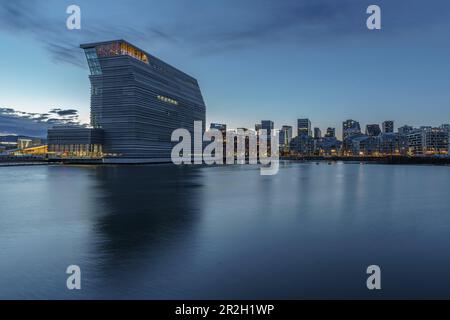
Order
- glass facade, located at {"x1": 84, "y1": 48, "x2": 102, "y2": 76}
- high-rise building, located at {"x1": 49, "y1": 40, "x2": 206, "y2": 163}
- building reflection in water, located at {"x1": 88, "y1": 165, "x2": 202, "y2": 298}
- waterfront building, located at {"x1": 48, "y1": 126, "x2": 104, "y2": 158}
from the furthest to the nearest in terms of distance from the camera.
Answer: glass facade, located at {"x1": 84, "y1": 48, "x2": 102, "y2": 76}, high-rise building, located at {"x1": 49, "y1": 40, "x2": 206, "y2": 163}, waterfront building, located at {"x1": 48, "y1": 126, "x2": 104, "y2": 158}, building reflection in water, located at {"x1": 88, "y1": 165, "x2": 202, "y2": 298}

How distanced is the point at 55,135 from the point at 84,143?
20.8 metres

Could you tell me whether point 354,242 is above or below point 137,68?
below

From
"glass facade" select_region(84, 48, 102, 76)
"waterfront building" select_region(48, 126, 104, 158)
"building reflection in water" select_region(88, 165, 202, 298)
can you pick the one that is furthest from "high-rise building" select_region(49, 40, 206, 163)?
"building reflection in water" select_region(88, 165, 202, 298)

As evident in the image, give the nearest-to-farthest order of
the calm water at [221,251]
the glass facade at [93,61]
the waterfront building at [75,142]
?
the calm water at [221,251] < the waterfront building at [75,142] < the glass facade at [93,61]

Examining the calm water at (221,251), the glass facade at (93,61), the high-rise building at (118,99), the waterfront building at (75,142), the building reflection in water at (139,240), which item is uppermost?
the glass facade at (93,61)

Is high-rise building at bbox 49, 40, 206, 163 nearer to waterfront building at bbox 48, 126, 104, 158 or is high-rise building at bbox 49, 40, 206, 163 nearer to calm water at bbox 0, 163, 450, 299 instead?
waterfront building at bbox 48, 126, 104, 158

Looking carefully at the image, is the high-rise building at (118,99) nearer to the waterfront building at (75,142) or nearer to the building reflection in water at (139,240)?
the waterfront building at (75,142)

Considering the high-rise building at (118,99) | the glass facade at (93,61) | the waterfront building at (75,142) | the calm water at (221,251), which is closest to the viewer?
the calm water at (221,251)

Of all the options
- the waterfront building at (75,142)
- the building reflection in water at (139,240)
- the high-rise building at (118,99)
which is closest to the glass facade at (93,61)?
the high-rise building at (118,99)

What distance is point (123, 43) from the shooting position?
190625mm

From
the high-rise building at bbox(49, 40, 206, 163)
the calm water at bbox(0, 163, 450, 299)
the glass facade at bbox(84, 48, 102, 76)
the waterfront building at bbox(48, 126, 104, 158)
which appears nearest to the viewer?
the calm water at bbox(0, 163, 450, 299)

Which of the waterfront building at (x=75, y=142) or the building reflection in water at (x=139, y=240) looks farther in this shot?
the waterfront building at (x=75, y=142)
